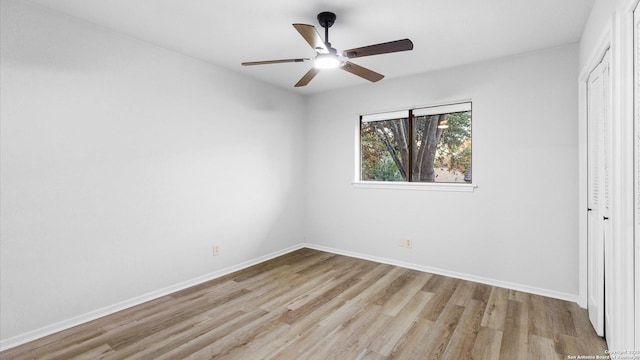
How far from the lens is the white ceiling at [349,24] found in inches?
88.7

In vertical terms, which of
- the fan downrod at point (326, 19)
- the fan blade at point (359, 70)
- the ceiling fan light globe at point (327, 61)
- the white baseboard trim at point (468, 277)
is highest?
the fan downrod at point (326, 19)

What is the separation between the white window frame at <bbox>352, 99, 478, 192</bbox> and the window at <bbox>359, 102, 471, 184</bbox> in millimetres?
11

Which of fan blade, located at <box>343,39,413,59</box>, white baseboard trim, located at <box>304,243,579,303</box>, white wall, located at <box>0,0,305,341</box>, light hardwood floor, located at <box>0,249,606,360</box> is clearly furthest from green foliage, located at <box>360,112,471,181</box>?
fan blade, located at <box>343,39,413,59</box>

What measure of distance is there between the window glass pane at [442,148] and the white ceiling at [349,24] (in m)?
0.75

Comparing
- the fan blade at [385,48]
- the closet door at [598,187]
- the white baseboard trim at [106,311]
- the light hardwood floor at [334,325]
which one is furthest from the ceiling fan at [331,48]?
the white baseboard trim at [106,311]

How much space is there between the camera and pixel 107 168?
2633mm

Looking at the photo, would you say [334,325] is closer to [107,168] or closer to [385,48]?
[385,48]

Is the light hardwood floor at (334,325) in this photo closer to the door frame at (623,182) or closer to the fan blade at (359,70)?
the door frame at (623,182)

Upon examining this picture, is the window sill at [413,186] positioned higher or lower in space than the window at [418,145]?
lower

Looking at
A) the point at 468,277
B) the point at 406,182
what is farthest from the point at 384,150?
the point at 468,277

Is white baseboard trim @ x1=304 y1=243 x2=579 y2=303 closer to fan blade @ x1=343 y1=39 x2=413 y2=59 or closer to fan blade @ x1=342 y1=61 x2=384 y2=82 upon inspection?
fan blade @ x1=342 y1=61 x2=384 y2=82

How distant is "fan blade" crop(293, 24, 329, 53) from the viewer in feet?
6.31

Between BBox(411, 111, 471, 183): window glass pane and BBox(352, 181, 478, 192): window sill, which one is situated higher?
BBox(411, 111, 471, 183): window glass pane

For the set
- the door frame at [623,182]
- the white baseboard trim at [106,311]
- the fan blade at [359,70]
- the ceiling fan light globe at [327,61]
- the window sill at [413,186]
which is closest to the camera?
the door frame at [623,182]
